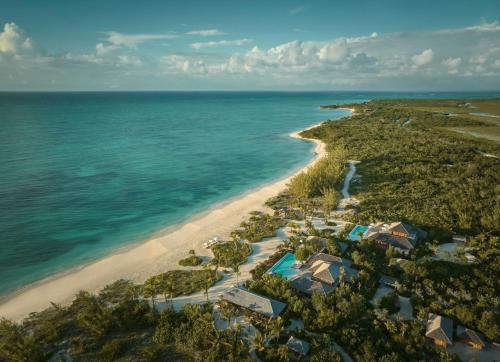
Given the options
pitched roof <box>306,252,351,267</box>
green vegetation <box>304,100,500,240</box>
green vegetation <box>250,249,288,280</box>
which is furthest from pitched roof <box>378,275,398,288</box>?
green vegetation <box>304,100,500,240</box>

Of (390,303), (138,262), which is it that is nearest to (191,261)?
(138,262)

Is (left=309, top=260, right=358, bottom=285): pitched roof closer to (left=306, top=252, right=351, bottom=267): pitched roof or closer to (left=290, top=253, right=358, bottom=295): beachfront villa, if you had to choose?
(left=290, top=253, right=358, bottom=295): beachfront villa

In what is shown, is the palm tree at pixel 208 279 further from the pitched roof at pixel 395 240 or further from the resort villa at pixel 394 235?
the pitched roof at pixel 395 240

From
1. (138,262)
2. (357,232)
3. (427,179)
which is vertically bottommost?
(138,262)

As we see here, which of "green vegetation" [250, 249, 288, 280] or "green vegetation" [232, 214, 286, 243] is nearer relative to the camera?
"green vegetation" [250, 249, 288, 280]

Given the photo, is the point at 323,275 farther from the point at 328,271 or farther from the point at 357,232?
the point at 357,232

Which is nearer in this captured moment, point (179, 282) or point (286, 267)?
point (179, 282)
